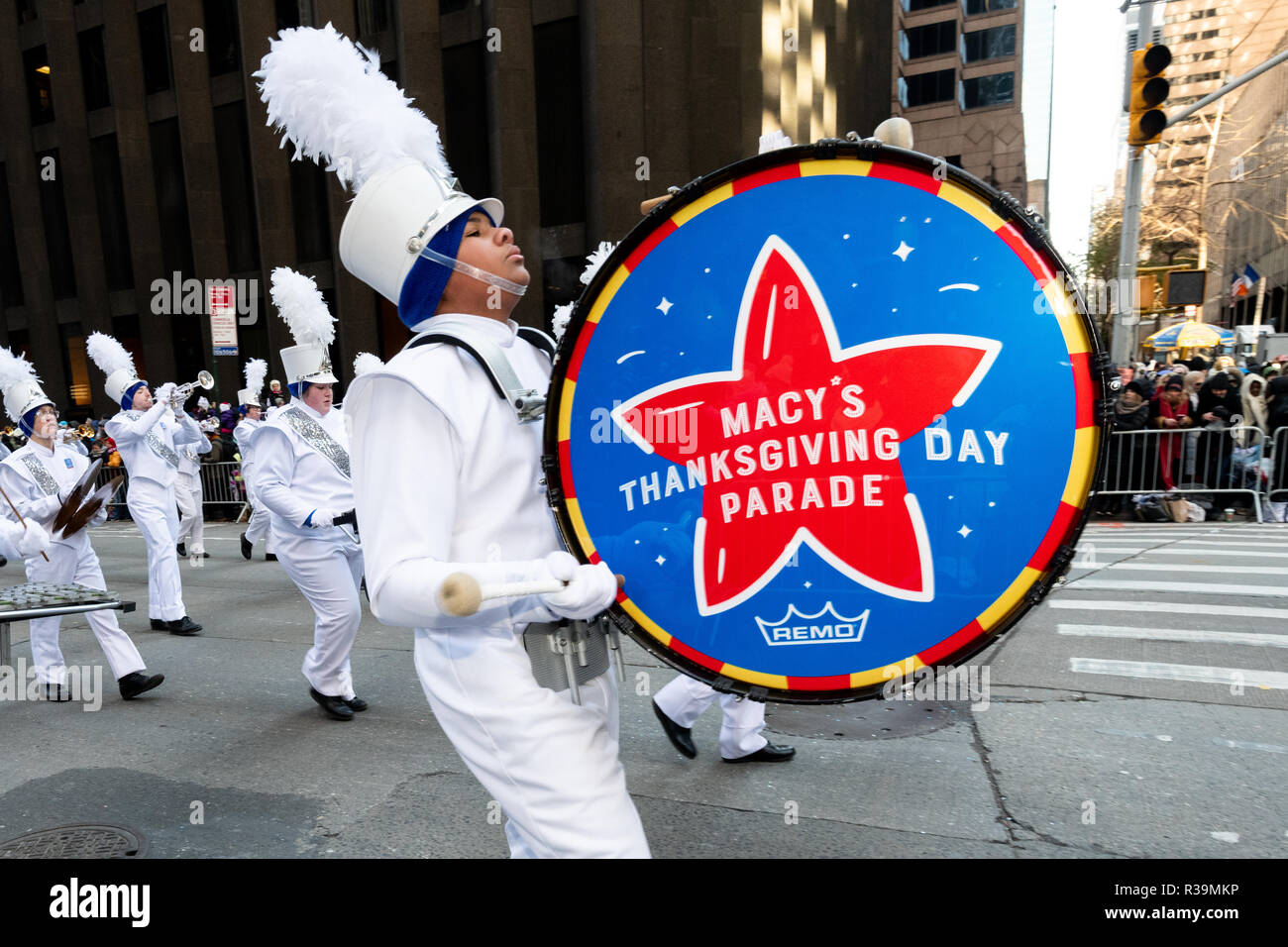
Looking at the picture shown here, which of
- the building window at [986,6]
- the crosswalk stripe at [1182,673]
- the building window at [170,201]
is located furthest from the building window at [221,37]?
the building window at [986,6]

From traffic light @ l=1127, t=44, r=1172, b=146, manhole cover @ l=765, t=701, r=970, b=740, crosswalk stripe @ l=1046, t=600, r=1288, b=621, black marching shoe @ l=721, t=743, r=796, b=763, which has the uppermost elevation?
traffic light @ l=1127, t=44, r=1172, b=146

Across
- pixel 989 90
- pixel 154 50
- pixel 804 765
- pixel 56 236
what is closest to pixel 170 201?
pixel 154 50

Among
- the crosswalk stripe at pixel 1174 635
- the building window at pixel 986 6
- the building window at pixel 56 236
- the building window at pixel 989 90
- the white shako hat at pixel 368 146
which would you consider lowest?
the crosswalk stripe at pixel 1174 635

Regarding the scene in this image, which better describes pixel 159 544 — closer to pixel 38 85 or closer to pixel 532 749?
pixel 532 749

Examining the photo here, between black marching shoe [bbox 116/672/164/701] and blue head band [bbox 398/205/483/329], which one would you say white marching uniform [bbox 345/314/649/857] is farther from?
black marching shoe [bbox 116/672/164/701]

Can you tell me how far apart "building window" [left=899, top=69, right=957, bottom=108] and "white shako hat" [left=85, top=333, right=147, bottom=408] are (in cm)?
5217

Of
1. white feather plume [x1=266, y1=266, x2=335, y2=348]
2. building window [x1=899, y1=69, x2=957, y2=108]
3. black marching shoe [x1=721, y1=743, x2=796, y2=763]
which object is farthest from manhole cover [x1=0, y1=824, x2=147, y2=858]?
building window [x1=899, y1=69, x2=957, y2=108]

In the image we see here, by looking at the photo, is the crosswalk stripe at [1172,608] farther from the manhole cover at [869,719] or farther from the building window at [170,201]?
the building window at [170,201]

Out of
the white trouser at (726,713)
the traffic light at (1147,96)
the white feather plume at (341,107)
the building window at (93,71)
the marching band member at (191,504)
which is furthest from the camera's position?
the building window at (93,71)

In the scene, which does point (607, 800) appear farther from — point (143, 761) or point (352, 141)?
point (143, 761)

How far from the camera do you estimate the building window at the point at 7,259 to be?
88.4 feet

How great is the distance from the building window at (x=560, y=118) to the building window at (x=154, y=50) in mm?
12358

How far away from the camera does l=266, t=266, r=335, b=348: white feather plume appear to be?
6.03 metres

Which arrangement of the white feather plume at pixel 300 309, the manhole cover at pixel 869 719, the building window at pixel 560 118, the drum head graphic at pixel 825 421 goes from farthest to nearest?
1. the building window at pixel 560 118
2. the white feather plume at pixel 300 309
3. the manhole cover at pixel 869 719
4. the drum head graphic at pixel 825 421
